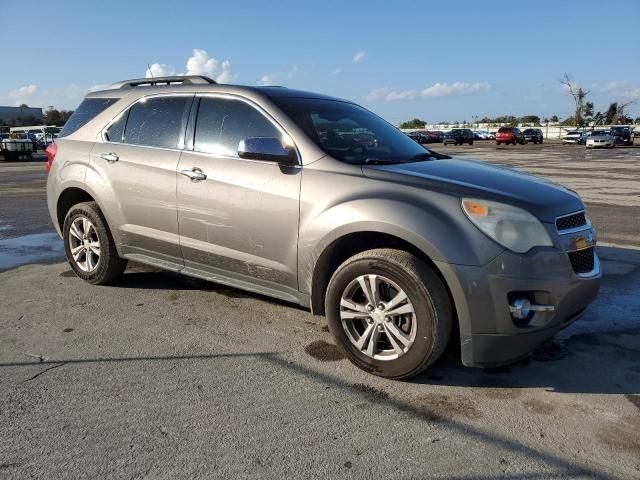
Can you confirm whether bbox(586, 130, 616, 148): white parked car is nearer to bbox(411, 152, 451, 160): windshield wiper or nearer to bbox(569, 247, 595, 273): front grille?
bbox(411, 152, 451, 160): windshield wiper

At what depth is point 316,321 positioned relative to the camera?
4312mm

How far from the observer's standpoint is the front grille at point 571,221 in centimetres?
317

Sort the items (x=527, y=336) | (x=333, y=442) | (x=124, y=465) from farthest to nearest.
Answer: (x=527, y=336) → (x=333, y=442) → (x=124, y=465)

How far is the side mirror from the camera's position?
11.8ft

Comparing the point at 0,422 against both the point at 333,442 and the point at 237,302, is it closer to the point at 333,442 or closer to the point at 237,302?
the point at 333,442

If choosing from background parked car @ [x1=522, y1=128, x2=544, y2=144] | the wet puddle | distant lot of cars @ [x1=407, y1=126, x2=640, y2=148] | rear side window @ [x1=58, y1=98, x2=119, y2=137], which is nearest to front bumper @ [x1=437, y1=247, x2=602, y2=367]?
rear side window @ [x1=58, y1=98, x2=119, y2=137]

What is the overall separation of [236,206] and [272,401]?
4.81ft

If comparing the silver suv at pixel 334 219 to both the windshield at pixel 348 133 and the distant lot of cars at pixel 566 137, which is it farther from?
the distant lot of cars at pixel 566 137

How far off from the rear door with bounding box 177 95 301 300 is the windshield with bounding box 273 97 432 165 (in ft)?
0.81

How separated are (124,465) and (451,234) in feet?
6.61

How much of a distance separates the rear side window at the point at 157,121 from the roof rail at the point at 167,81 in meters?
0.26

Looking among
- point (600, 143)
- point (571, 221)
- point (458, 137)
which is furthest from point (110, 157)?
point (458, 137)

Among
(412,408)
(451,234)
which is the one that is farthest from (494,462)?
(451,234)

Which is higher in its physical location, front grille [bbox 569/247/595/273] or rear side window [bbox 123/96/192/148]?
rear side window [bbox 123/96/192/148]
